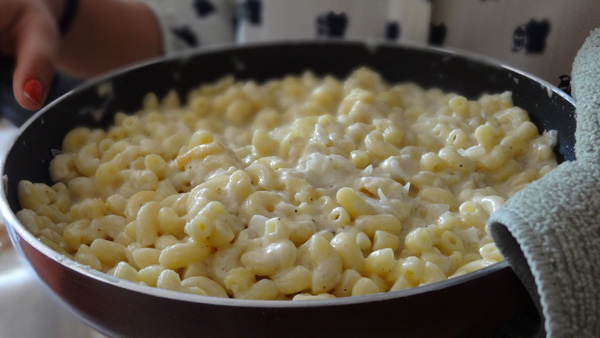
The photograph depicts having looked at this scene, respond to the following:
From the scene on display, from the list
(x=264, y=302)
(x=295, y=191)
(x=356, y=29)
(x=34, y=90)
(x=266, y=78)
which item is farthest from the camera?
(x=356, y=29)

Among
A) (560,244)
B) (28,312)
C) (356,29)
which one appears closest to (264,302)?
(560,244)

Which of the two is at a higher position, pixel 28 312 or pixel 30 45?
pixel 30 45

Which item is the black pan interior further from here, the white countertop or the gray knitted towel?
the gray knitted towel

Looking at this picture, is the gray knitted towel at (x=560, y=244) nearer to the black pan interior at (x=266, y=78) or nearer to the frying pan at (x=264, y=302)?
the frying pan at (x=264, y=302)

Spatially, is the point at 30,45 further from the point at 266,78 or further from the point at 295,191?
the point at 295,191

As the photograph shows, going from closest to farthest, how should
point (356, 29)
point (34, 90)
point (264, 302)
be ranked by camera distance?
point (264, 302) → point (34, 90) → point (356, 29)

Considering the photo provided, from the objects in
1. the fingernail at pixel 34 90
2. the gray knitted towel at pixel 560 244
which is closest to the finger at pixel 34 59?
the fingernail at pixel 34 90

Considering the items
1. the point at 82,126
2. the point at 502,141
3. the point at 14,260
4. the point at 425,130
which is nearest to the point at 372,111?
the point at 425,130

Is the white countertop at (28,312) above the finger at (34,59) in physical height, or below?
below
